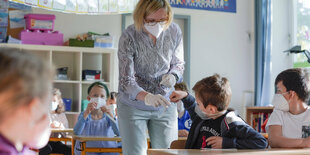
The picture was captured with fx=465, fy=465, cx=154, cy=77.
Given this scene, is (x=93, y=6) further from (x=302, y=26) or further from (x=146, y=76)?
(x=302, y=26)

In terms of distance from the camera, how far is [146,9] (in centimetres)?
231

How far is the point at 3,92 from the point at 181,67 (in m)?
1.74

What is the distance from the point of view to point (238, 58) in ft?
21.9

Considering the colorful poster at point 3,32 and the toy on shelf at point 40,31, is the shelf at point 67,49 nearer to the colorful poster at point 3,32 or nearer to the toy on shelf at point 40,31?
the toy on shelf at point 40,31

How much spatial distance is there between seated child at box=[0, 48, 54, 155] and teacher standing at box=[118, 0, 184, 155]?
1.43 meters

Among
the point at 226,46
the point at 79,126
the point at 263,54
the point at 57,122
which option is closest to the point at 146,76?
the point at 79,126

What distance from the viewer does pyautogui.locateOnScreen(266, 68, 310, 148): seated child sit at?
88.3 inches

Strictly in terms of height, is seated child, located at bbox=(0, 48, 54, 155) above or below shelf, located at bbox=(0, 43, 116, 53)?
below

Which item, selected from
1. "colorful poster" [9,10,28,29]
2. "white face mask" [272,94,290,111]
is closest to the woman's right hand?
"white face mask" [272,94,290,111]

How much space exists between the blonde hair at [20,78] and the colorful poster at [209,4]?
5611mm

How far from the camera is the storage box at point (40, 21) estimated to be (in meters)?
5.46

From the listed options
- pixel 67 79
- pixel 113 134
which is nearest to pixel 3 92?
pixel 113 134

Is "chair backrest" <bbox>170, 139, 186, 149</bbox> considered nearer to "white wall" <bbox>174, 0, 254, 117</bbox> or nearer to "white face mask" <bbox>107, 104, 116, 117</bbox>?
"white face mask" <bbox>107, 104, 116, 117</bbox>

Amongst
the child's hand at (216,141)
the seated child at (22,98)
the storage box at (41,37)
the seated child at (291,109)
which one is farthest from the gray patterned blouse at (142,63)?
the storage box at (41,37)
